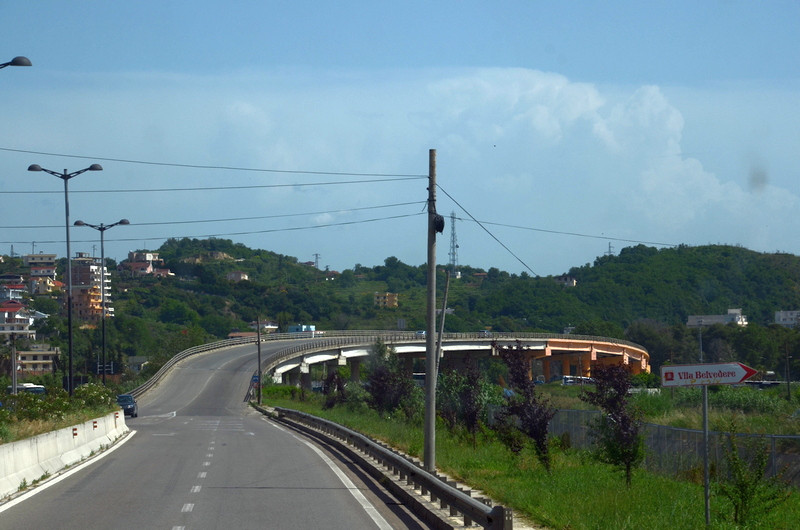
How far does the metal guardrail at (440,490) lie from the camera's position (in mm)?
9508

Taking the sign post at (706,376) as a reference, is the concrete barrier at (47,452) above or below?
below

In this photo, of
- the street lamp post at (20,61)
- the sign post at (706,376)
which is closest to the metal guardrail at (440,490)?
the sign post at (706,376)

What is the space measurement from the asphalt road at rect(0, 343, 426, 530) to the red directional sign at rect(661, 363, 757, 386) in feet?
13.7

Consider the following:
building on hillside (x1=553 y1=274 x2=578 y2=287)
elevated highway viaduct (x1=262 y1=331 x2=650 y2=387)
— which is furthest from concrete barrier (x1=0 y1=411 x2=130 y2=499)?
building on hillside (x1=553 y1=274 x2=578 y2=287)

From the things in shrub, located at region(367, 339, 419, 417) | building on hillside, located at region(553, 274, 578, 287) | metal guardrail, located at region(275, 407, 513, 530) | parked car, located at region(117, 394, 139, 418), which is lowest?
parked car, located at region(117, 394, 139, 418)

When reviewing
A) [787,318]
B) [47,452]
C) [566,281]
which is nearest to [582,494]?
[47,452]

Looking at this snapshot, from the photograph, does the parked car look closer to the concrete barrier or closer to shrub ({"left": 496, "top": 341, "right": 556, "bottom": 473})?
the concrete barrier

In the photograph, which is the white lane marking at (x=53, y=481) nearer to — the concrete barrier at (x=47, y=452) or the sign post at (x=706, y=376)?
the concrete barrier at (x=47, y=452)

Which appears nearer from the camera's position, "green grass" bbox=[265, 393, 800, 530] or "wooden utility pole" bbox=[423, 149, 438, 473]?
"green grass" bbox=[265, 393, 800, 530]

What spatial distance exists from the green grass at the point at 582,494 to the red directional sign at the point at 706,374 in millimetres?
1865

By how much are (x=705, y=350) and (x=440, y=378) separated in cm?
8009

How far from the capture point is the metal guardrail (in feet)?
31.2

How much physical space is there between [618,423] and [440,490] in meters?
5.24

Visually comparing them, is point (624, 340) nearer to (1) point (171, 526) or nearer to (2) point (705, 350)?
(2) point (705, 350)
